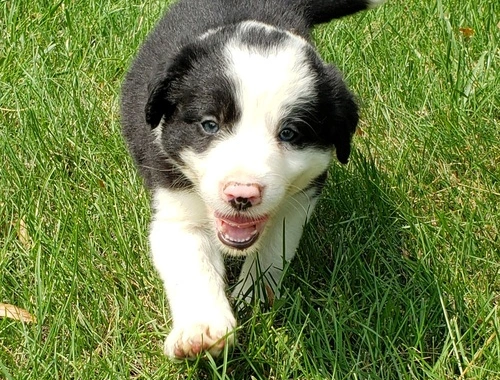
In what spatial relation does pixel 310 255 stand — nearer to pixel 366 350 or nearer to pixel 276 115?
pixel 366 350

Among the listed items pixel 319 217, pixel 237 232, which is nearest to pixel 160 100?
pixel 237 232

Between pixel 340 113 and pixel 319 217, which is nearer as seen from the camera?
pixel 340 113

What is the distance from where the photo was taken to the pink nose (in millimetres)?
2977

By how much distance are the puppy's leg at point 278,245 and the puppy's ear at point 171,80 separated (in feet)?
1.96

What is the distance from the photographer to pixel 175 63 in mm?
3395

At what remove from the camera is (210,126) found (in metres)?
3.26

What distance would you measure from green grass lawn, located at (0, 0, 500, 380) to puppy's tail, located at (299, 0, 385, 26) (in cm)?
41

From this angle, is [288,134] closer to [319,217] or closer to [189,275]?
[189,275]

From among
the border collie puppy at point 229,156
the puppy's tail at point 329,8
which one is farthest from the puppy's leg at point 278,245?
the puppy's tail at point 329,8

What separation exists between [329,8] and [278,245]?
1.39 meters

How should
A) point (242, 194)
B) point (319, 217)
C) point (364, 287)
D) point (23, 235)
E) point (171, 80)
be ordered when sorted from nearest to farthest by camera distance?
point (242, 194) < point (171, 80) < point (364, 287) < point (23, 235) < point (319, 217)

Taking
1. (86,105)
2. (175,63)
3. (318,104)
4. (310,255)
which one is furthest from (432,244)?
(86,105)

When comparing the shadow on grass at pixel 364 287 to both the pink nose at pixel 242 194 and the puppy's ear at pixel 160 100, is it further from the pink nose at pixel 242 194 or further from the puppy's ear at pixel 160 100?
the puppy's ear at pixel 160 100

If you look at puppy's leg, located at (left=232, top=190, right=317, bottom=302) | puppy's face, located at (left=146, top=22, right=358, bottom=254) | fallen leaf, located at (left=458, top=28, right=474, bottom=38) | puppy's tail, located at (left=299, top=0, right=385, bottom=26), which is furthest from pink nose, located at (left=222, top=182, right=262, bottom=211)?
fallen leaf, located at (left=458, top=28, right=474, bottom=38)
